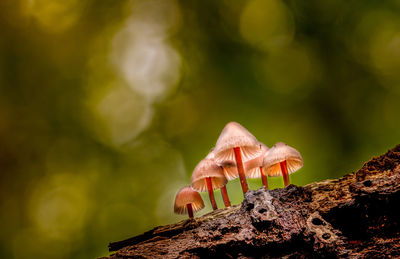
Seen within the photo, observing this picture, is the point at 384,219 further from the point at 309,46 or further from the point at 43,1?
the point at 43,1

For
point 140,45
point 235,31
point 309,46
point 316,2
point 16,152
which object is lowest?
point 16,152

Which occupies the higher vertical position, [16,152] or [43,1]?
[43,1]

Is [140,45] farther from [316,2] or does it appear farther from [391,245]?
[391,245]

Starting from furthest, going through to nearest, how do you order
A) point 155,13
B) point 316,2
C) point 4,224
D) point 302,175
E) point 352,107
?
point 155,13
point 4,224
point 316,2
point 352,107
point 302,175

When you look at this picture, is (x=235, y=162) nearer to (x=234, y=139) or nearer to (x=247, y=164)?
(x=247, y=164)

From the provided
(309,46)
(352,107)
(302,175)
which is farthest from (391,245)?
(309,46)

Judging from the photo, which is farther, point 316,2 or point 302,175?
point 316,2

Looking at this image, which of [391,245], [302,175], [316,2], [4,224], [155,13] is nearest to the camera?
[391,245]
